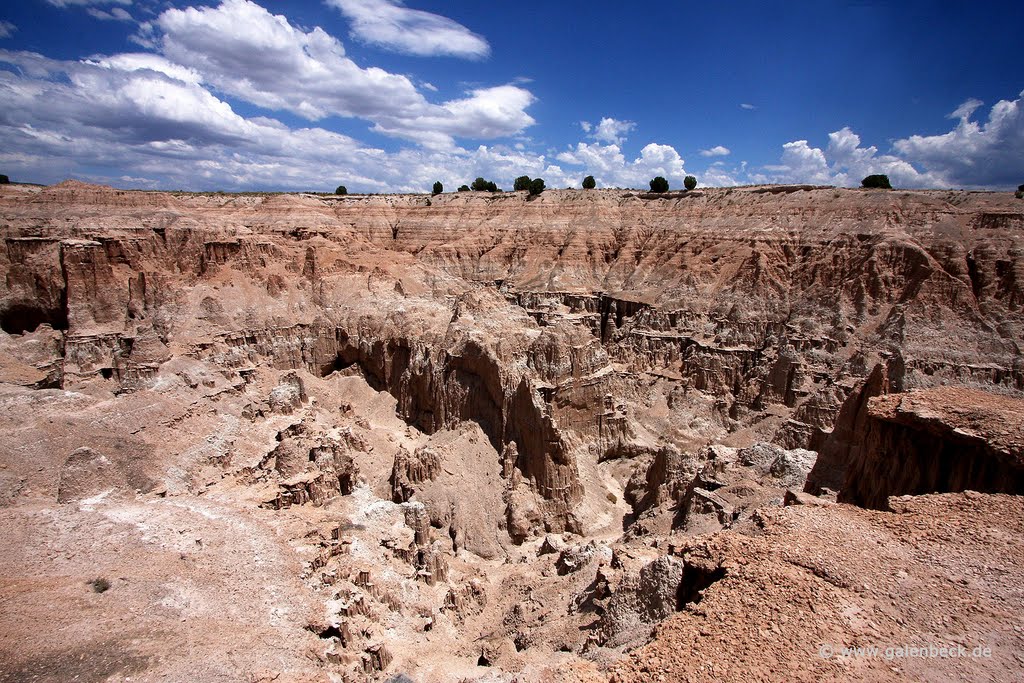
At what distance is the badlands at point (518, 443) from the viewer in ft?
39.4

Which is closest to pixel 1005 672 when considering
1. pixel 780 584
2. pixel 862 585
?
pixel 862 585

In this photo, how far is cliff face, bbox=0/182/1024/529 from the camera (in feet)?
113

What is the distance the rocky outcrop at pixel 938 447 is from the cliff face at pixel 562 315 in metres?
15.2

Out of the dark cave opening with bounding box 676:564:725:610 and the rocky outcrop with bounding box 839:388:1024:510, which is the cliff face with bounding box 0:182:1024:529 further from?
the dark cave opening with bounding box 676:564:725:610

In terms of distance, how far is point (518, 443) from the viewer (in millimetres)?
31984

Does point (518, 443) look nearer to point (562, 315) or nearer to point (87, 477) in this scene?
point (562, 315)

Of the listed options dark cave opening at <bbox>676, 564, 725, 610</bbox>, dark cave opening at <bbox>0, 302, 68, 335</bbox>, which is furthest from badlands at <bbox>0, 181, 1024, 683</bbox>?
dark cave opening at <bbox>0, 302, 68, 335</bbox>

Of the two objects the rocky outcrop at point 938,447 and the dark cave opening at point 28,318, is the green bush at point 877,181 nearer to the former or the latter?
the rocky outcrop at point 938,447

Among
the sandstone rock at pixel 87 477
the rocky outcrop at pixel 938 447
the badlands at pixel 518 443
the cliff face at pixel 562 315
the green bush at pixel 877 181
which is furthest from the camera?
the green bush at pixel 877 181

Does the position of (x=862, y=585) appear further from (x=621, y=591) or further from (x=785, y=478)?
(x=785, y=478)

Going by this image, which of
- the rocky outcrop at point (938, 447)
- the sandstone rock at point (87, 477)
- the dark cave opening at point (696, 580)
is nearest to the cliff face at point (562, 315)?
the sandstone rock at point (87, 477)

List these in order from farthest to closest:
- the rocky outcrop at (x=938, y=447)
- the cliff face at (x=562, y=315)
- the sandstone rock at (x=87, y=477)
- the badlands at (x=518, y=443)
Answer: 1. the cliff face at (x=562, y=315)
2. the sandstone rock at (x=87, y=477)
3. the rocky outcrop at (x=938, y=447)
4. the badlands at (x=518, y=443)

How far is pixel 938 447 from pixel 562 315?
3140 centimetres

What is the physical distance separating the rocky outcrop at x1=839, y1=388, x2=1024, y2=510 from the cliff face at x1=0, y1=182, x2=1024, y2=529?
15227mm
